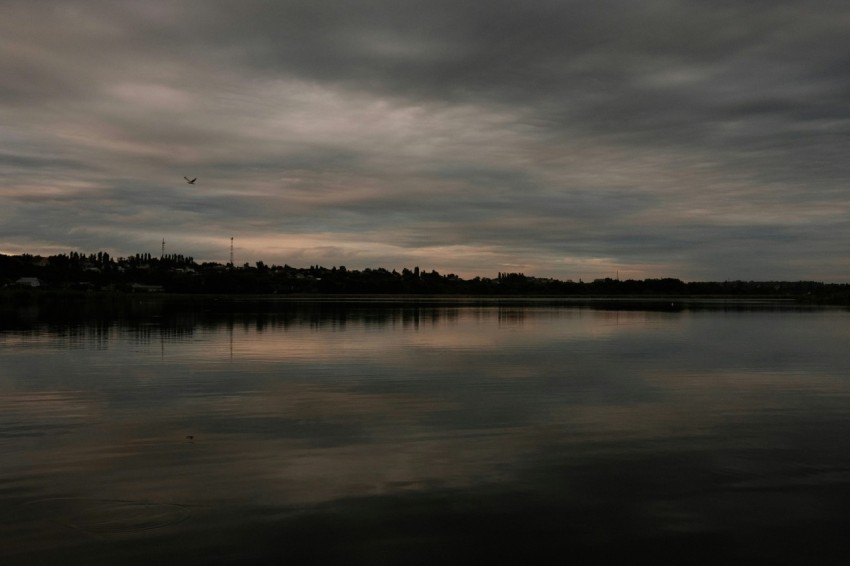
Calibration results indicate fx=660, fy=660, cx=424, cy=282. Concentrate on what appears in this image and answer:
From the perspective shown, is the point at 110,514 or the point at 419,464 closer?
the point at 110,514

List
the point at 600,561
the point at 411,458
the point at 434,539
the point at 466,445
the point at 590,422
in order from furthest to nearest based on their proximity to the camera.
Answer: the point at 590,422
the point at 466,445
the point at 411,458
the point at 434,539
the point at 600,561

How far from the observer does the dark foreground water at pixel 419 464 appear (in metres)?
9.97

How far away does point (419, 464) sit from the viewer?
556 inches

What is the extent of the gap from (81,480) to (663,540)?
1063 centimetres

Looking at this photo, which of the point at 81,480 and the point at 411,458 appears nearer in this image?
the point at 81,480

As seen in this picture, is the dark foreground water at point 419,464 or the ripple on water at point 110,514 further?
the ripple on water at point 110,514

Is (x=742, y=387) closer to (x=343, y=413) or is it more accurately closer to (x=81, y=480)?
(x=343, y=413)

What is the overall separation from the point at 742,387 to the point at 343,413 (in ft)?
51.9

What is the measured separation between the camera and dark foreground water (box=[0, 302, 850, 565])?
9.97 meters

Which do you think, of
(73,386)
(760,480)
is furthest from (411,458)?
(73,386)

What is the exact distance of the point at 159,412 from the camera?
19516 mm

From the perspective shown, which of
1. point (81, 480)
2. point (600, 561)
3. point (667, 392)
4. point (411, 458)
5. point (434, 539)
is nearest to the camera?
point (600, 561)

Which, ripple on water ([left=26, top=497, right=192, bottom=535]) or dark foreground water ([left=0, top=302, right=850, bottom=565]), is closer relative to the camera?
dark foreground water ([left=0, top=302, right=850, bottom=565])

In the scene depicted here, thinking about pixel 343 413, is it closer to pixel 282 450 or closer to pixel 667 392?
pixel 282 450
